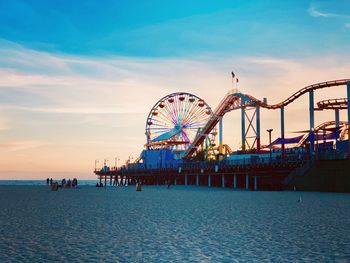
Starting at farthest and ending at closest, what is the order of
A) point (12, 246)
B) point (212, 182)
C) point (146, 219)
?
point (212, 182) → point (146, 219) → point (12, 246)

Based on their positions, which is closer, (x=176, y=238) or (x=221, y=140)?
(x=176, y=238)

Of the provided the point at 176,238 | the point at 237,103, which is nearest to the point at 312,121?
the point at 237,103

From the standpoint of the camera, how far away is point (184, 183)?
285ft

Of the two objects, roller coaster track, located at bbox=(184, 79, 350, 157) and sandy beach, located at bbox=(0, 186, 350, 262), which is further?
roller coaster track, located at bbox=(184, 79, 350, 157)

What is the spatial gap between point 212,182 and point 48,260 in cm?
6686

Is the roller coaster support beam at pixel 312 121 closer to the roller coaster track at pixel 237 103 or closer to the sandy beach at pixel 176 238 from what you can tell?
the roller coaster track at pixel 237 103

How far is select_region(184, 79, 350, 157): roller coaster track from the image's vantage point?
5782 centimetres

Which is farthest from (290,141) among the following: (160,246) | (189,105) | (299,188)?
(160,246)

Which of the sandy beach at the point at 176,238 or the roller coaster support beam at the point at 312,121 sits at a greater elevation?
the roller coaster support beam at the point at 312,121

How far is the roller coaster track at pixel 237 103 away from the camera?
5782cm

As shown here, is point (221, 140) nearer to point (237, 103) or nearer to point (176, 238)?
point (237, 103)

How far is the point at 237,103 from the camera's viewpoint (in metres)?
75.9

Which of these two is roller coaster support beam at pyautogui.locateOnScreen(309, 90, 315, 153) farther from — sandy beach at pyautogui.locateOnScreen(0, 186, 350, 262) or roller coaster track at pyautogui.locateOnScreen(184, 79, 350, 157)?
sandy beach at pyautogui.locateOnScreen(0, 186, 350, 262)

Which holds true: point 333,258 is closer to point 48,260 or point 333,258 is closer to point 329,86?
point 48,260
